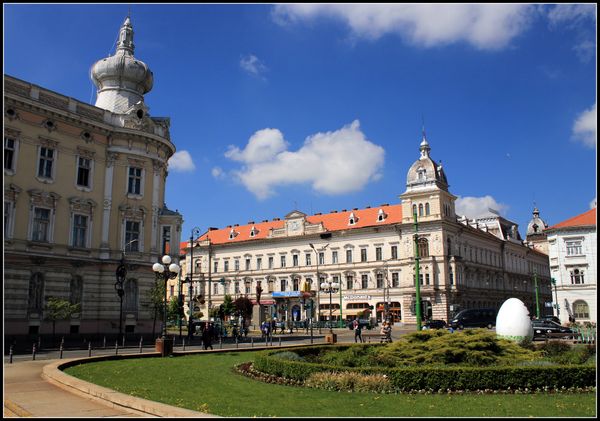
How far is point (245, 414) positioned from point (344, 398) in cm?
296

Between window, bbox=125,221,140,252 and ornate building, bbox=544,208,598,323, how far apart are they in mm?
46349

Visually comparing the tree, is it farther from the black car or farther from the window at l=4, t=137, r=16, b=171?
the black car

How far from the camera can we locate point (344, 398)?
12.4 m

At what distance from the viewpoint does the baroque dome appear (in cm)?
7681

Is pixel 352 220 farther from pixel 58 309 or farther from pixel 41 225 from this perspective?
pixel 58 309

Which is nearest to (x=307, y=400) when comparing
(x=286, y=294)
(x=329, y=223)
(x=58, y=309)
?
(x=58, y=309)

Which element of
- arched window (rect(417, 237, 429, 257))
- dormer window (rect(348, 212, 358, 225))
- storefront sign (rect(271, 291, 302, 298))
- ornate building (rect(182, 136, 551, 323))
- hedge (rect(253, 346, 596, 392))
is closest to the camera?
hedge (rect(253, 346, 596, 392))

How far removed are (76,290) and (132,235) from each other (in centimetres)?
598

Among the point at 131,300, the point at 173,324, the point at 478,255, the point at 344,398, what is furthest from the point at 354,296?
the point at 344,398

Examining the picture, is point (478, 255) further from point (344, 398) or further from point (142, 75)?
point (344, 398)

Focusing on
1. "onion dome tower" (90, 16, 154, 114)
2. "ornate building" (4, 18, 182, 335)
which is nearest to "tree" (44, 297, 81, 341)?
"ornate building" (4, 18, 182, 335)

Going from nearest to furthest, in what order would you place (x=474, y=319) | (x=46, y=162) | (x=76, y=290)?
(x=46, y=162)
(x=76, y=290)
(x=474, y=319)

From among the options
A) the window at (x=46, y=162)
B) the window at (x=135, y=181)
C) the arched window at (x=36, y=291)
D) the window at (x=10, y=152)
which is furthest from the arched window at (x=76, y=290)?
the window at (x=10, y=152)

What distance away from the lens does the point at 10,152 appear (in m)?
35.0
